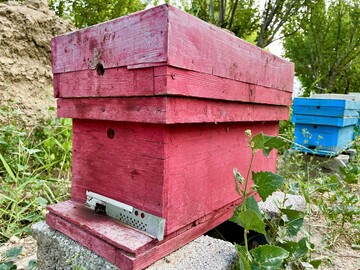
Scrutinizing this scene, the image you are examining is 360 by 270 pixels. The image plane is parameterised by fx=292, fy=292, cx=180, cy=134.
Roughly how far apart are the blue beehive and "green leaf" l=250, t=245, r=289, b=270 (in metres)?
2.43

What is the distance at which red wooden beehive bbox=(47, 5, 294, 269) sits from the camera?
83 cm

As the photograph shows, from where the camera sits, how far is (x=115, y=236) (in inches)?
34.9

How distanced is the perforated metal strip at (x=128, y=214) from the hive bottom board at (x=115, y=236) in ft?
0.06

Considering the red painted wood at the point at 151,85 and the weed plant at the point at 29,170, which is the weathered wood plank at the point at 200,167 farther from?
the weed plant at the point at 29,170

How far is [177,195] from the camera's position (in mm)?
938

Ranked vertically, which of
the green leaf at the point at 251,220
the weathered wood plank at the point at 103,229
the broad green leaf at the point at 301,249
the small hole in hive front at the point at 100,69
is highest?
the small hole in hive front at the point at 100,69

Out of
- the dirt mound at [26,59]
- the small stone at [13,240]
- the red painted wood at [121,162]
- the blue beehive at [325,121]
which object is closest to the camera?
the red painted wood at [121,162]

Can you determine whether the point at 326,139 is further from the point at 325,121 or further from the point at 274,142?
the point at 274,142

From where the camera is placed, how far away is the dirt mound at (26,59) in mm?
2523

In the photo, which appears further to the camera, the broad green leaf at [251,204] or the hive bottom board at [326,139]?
the hive bottom board at [326,139]

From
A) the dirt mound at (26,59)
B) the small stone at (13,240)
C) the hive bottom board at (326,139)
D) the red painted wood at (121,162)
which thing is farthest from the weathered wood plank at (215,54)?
the hive bottom board at (326,139)

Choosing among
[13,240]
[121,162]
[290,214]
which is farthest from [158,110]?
[13,240]

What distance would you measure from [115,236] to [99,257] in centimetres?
10

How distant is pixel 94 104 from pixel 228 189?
0.64 m
